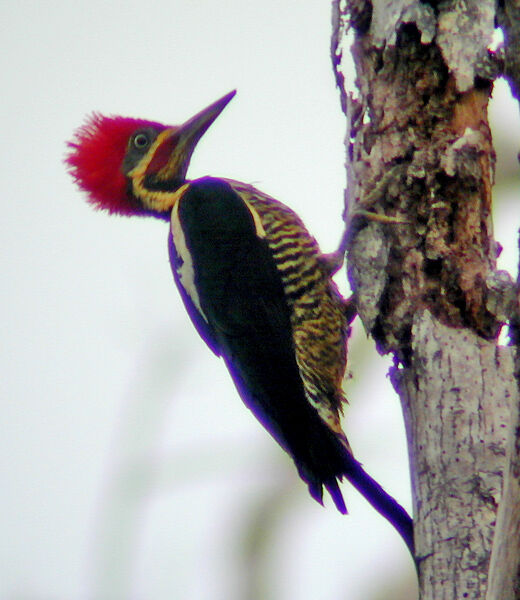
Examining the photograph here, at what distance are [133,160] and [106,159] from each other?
0.42 ft

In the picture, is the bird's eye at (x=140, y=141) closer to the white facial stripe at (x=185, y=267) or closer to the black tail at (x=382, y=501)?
the white facial stripe at (x=185, y=267)

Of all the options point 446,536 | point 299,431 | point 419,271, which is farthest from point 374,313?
point 446,536

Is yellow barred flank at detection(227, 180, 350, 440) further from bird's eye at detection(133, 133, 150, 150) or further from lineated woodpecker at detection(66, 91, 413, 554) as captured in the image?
bird's eye at detection(133, 133, 150, 150)

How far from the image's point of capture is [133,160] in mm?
4383

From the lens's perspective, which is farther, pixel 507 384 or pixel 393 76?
pixel 393 76

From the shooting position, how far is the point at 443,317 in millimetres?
2672

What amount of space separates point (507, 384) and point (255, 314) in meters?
1.27

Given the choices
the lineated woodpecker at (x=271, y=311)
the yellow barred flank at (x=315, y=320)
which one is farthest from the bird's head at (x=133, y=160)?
the yellow barred flank at (x=315, y=320)

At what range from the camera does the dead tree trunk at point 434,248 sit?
7.62 feet

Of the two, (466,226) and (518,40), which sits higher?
(518,40)

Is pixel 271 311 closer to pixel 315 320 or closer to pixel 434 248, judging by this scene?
pixel 315 320

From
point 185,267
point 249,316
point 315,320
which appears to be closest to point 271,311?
point 249,316

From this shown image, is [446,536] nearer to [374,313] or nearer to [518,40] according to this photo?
[374,313]

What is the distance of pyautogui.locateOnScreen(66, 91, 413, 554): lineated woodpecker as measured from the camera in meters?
3.23
